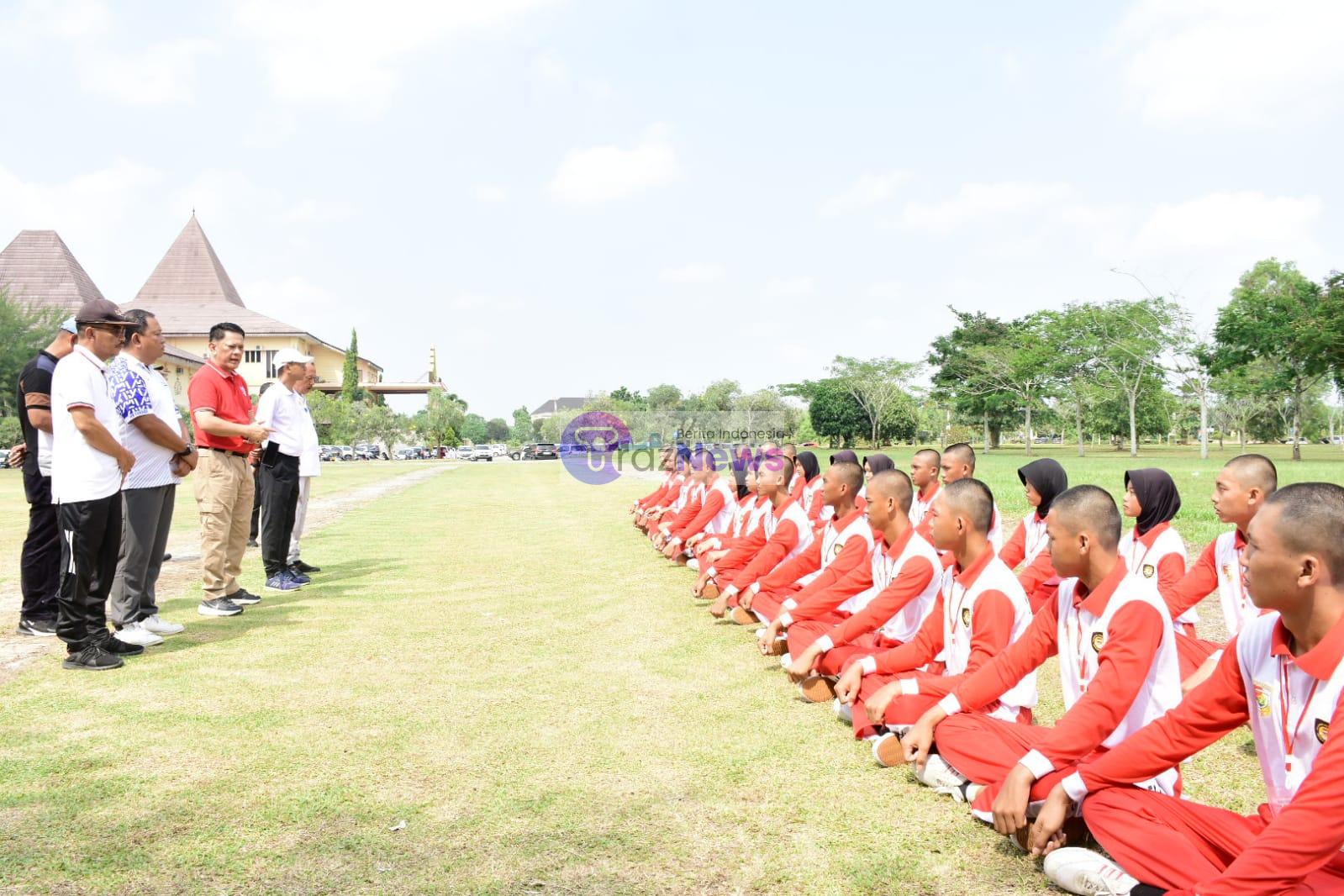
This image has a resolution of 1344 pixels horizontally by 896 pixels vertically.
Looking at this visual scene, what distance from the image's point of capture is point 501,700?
4.79 metres

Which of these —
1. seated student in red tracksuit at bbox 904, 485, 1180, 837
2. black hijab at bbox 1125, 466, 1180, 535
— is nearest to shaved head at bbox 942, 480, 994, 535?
seated student in red tracksuit at bbox 904, 485, 1180, 837

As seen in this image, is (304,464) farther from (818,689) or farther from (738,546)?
(818,689)

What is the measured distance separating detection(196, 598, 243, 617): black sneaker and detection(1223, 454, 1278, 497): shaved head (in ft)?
21.6

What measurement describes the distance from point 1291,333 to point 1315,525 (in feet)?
130

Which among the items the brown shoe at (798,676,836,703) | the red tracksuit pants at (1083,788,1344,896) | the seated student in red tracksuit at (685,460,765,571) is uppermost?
the seated student in red tracksuit at (685,460,765,571)

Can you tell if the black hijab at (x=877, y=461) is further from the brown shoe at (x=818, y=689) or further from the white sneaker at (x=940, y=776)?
the white sneaker at (x=940, y=776)

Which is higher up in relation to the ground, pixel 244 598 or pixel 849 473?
pixel 849 473

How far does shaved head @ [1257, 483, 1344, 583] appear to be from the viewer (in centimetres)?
229

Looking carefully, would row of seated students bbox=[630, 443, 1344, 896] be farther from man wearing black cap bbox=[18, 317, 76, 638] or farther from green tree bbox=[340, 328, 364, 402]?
green tree bbox=[340, 328, 364, 402]

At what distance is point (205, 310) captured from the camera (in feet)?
219

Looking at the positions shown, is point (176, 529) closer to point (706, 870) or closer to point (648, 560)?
point (648, 560)

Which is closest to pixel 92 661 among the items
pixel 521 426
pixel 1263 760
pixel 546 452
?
pixel 1263 760

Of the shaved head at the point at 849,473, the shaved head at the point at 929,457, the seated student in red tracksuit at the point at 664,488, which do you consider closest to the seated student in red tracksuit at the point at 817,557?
the shaved head at the point at 849,473

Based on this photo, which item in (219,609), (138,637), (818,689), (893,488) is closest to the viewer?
(818,689)
